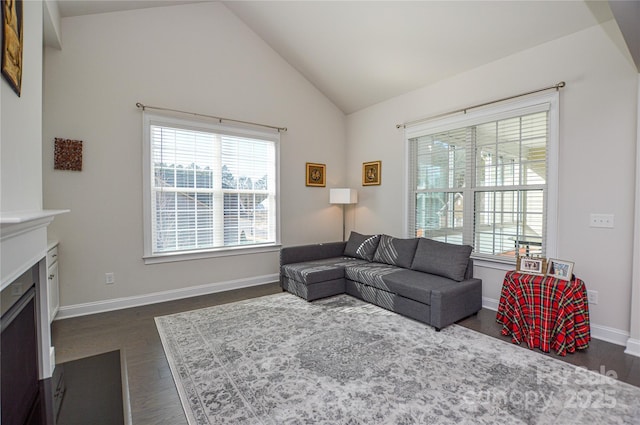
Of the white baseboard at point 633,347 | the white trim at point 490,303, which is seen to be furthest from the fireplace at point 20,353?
the white baseboard at point 633,347

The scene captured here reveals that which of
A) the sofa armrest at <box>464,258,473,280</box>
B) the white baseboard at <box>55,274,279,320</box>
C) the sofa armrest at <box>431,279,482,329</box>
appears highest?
the sofa armrest at <box>464,258,473,280</box>

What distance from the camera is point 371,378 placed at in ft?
7.16

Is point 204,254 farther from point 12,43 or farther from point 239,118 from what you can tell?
point 12,43

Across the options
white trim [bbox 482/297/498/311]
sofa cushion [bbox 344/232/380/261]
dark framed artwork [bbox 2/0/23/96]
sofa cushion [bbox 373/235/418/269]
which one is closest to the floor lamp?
sofa cushion [bbox 344/232/380/261]

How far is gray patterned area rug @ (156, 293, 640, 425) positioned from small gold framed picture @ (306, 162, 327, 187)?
2.64 meters

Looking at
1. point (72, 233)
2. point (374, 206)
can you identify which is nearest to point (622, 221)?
point (374, 206)

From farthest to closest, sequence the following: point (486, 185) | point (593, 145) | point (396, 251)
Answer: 1. point (396, 251)
2. point (486, 185)
3. point (593, 145)

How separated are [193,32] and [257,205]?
96.0 inches

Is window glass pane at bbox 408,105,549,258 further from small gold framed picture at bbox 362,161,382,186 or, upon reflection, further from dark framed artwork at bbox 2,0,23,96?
dark framed artwork at bbox 2,0,23,96

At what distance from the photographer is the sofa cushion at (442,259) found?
11.2ft

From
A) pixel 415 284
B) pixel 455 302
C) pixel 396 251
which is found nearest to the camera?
pixel 455 302

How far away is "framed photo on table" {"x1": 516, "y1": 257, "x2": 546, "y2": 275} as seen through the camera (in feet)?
9.44

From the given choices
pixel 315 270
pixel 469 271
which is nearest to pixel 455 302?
pixel 469 271

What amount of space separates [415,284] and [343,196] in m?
2.17
